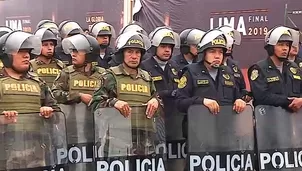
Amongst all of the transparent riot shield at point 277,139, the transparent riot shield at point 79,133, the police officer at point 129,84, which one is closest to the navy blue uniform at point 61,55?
the transparent riot shield at point 79,133

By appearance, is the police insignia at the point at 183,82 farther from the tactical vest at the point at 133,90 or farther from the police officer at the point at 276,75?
the police officer at the point at 276,75

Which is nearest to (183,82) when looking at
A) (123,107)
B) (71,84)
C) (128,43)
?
(128,43)

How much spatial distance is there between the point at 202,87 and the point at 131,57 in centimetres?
78

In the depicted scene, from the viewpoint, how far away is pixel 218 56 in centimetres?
673

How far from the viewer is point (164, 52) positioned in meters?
8.01

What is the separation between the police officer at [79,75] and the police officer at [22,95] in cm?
75

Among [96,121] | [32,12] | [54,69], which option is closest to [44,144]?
[96,121]

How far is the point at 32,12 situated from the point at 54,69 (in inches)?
389

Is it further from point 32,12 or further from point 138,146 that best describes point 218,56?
point 32,12

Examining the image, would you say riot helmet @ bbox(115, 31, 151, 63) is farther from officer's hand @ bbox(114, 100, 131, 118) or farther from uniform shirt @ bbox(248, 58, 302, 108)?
uniform shirt @ bbox(248, 58, 302, 108)

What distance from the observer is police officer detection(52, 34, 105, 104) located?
7.07 m

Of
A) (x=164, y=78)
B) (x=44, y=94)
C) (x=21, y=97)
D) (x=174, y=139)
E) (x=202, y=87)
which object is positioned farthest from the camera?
(x=164, y=78)

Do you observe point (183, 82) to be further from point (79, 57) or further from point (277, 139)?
point (79, 57)

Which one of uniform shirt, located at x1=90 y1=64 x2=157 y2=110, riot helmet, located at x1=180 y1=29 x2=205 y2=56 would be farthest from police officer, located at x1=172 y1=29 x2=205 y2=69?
uniform shirt, located at x1=90 y1=64 x2=157 y2=110
